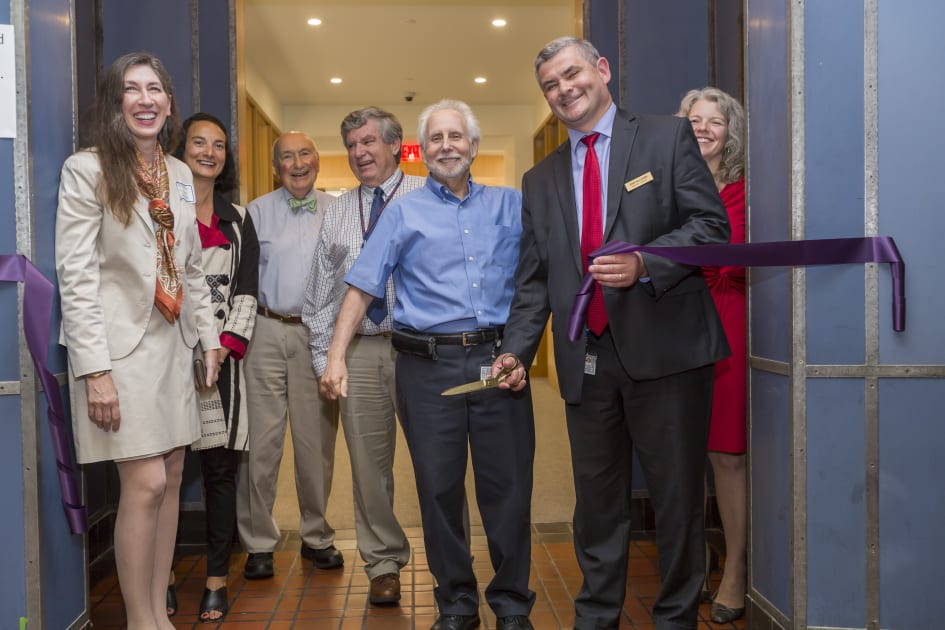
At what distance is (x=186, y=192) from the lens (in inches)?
112

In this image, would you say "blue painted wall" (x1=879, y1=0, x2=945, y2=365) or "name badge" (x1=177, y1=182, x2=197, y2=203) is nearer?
"blue painted wall" (x1=879, y1=0, x2=945, y2=365)

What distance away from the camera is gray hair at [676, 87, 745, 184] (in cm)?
315

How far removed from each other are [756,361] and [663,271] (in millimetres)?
642

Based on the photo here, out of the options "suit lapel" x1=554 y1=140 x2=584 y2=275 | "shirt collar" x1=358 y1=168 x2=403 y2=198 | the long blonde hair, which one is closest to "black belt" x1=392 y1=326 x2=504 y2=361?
"suit lapel" x1=554 y1=140 x2=584 y2=275

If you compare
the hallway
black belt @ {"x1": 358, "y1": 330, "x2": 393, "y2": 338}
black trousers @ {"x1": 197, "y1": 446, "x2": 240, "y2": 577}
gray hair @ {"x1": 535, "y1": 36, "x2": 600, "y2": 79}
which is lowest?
the hallway

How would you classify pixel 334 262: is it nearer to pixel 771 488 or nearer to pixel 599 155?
pixel 599 155

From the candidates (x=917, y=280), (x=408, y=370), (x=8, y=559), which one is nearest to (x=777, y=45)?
(x=917, y=280)

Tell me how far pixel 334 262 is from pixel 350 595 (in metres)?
1.32

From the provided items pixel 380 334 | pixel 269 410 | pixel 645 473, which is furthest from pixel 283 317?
pixel 645 473

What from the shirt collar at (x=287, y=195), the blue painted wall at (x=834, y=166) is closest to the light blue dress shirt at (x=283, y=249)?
the shirt collar at (x=287, y=195)

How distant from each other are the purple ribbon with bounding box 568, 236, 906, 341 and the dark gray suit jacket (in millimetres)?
35

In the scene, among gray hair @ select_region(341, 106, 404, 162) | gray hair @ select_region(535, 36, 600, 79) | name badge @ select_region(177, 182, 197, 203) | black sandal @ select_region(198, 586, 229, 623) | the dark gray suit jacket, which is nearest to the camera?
the dark gray suit jacket

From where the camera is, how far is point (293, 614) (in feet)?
10.8

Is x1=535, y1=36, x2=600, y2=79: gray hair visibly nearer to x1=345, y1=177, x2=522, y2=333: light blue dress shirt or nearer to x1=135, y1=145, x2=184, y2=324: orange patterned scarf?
x1=345, y1=177, x2=522, y2=333: light blue dress shirt
